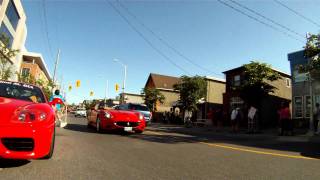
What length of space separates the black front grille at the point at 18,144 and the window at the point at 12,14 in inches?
1173

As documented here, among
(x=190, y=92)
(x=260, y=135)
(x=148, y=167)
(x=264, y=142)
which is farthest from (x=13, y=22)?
(x=148, y=167)

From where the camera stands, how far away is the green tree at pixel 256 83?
21.1 m

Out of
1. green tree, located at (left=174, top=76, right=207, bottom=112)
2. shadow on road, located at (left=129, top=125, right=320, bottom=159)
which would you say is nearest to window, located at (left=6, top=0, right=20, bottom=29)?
green tree, located at (left=174, top=76, right=207, bottom=112)

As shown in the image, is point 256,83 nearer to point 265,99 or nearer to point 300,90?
point 300,90

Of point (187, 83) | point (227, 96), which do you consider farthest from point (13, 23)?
point (227, 96)

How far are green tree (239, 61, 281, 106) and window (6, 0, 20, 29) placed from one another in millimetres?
23402

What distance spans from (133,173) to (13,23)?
3330 cm

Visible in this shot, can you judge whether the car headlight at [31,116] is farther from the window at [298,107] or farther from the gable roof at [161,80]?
the gable roof at [161,80]

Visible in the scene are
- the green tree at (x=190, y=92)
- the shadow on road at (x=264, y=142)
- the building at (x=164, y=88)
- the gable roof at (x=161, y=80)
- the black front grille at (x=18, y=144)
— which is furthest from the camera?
the gable roof at (x=161, y=80)

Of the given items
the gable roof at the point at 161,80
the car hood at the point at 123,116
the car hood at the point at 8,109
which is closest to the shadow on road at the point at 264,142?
the car hood at the point at 123,116

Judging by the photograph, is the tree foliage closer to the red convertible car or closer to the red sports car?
the red convertible car

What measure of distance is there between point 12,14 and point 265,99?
87.9 feet

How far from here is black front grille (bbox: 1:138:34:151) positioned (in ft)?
13.4

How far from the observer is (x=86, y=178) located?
4.13 m
